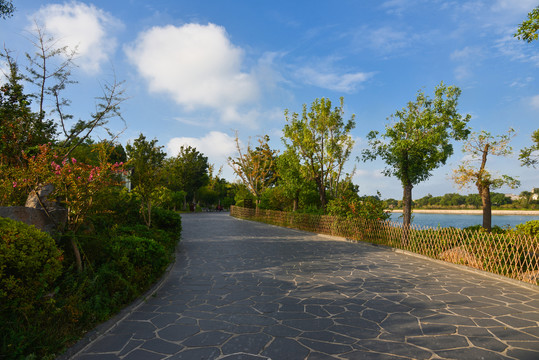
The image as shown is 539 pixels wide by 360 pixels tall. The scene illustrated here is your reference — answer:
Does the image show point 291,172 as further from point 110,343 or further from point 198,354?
point 198,354

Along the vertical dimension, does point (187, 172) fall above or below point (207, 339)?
above

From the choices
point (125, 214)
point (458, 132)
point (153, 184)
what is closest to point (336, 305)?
point (153, 184)

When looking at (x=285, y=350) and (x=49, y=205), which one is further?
(x=49, y=205)

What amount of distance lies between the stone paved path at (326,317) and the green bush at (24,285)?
78 centimetres

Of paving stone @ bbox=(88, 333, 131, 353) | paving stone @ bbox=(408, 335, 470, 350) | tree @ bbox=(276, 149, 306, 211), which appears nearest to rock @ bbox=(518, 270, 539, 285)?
paving stone @ bbox=(408, 335, 470, 350)

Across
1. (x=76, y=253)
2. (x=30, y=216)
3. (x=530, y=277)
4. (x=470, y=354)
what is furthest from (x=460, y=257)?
(x=30, y=216)


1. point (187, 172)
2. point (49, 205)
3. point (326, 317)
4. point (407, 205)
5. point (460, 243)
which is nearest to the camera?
point (326, 317)

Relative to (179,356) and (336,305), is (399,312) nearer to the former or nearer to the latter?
(336,305)

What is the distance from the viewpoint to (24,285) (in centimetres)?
429

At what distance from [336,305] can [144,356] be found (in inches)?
142

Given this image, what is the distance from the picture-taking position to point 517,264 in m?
9.07

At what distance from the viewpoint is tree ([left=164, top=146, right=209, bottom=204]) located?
49.3 m

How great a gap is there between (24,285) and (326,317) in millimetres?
4734

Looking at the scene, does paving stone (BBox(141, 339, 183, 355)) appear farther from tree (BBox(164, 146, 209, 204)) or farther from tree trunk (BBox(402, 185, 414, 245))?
tree (BBox(164, 146, 209, 204))
